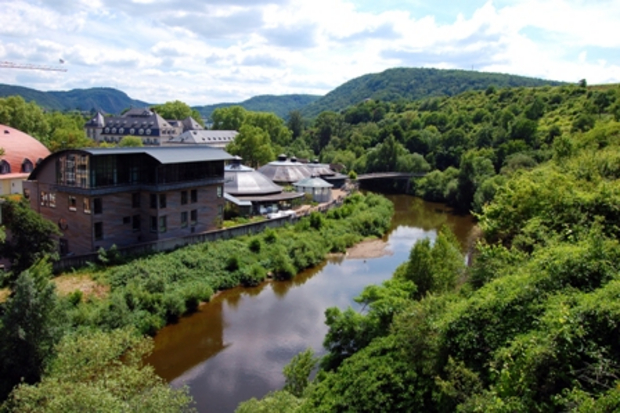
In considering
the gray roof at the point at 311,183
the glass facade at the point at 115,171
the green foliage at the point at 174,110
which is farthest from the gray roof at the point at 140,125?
the glass facade at the point at 115,171

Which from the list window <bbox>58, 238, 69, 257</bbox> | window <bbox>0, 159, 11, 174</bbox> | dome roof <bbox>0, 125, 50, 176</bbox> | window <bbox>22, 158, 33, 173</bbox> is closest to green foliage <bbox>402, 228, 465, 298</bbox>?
window <bbox>58, 238, 69, 257</bbox>

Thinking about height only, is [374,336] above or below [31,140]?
below

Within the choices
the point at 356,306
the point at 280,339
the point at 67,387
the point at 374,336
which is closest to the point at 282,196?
the point at 356,306

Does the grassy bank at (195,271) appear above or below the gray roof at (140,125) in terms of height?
below

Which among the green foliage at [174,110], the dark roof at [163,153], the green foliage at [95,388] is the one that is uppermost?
the green foliage at [174,110]

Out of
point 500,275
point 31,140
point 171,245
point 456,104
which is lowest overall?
point 171,245

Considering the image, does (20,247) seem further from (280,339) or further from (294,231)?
(294,231)

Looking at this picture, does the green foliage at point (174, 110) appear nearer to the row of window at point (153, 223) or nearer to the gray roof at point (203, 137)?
the gray roof at point (203, 137)
